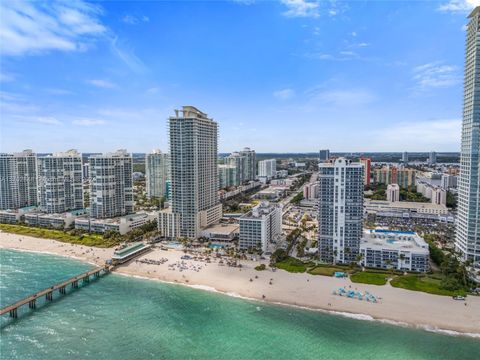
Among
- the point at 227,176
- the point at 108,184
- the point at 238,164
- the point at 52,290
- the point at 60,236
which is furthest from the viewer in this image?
the point at 238,164

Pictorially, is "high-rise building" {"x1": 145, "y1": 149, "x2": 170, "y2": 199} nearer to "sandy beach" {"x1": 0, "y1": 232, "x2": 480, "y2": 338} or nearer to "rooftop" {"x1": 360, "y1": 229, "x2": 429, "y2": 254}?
"sandy beach" {"x1": 0, "y1": 232, "x2": 480, "y2": 338}

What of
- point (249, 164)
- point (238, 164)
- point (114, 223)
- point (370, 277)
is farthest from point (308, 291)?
point (249, 164)

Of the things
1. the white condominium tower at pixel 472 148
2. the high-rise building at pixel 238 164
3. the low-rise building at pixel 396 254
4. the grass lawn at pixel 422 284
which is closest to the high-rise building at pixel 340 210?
the low-rise building at pixel 396 254

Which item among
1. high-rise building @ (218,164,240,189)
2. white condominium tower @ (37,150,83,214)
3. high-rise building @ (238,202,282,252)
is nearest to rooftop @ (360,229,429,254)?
high-rise building @ (238,202,282,252)

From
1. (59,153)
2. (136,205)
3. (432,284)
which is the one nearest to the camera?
(432,284)

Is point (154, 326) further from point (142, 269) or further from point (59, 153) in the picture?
point (59, 153)

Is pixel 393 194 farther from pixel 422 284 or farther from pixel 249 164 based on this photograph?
pixel 249 164

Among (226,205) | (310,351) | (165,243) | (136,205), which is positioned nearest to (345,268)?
(310,351)
